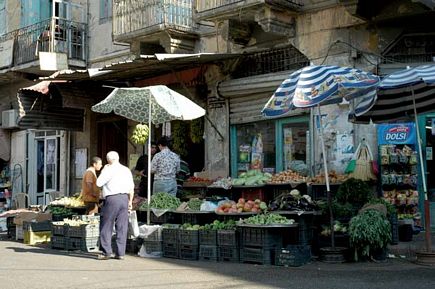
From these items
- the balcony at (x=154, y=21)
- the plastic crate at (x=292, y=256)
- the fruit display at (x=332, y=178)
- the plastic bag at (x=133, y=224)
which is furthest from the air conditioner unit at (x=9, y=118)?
the plastic crate at (x=292, y=256)

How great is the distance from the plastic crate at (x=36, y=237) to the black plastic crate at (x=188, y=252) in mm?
4305

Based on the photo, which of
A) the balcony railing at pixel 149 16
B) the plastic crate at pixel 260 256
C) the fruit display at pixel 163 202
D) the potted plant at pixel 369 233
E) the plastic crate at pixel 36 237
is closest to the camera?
the potted plant at pixel 369 233

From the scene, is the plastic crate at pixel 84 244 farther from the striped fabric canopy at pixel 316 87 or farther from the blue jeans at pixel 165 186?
the striped fabric canopy at pixel 316 87

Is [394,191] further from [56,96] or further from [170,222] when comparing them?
[56,96]

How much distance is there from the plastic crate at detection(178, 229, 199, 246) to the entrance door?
206 inches

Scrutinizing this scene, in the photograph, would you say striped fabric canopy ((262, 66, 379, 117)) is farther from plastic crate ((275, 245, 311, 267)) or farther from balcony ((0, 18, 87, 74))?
balcony ((0, 18, 87, 74))

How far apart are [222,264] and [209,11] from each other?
638 centimetres

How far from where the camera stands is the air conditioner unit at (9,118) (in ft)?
68.4

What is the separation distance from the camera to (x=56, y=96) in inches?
641

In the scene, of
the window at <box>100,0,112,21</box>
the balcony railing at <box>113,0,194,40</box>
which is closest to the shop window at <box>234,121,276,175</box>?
the balcony railing at <box>113,0,194,40</box>

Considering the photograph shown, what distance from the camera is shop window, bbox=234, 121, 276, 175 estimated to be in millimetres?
13984

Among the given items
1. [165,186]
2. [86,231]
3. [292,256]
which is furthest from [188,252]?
[86,231]

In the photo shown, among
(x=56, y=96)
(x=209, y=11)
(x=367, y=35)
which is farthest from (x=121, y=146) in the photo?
(x=367, y=35)

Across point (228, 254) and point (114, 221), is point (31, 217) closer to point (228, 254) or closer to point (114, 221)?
point (114, 221)
